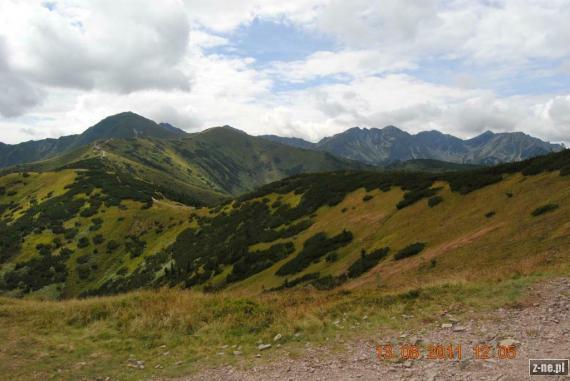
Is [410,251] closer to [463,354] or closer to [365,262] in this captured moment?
[365,262]

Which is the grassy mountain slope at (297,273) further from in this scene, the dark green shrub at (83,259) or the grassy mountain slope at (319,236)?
the dark green shrub at (83,259)

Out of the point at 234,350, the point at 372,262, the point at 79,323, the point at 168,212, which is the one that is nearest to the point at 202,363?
the point at 234,350

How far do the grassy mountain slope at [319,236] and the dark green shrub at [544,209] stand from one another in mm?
83

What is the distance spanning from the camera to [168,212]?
80.7 meters

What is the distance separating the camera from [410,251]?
83.2 feet

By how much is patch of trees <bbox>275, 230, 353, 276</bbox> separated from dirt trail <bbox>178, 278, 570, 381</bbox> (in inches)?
776

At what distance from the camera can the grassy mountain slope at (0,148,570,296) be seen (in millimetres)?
21578

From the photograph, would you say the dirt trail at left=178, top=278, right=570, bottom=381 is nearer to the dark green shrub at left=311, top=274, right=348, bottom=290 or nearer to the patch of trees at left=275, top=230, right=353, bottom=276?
the dark green shrub at left=311, top=274, right=348, bottom=290

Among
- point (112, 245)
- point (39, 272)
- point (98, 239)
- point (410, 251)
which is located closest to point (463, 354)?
point (410, 251)

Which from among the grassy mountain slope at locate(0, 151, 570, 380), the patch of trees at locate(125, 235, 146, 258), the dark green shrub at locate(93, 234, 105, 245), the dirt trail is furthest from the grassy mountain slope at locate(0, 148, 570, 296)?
the dirt trail

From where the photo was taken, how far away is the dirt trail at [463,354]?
28.6 ft

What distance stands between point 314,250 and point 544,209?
55.8 ft

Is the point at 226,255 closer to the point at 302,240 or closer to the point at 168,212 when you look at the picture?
the point at 302,240

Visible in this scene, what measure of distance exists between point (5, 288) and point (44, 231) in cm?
1976
